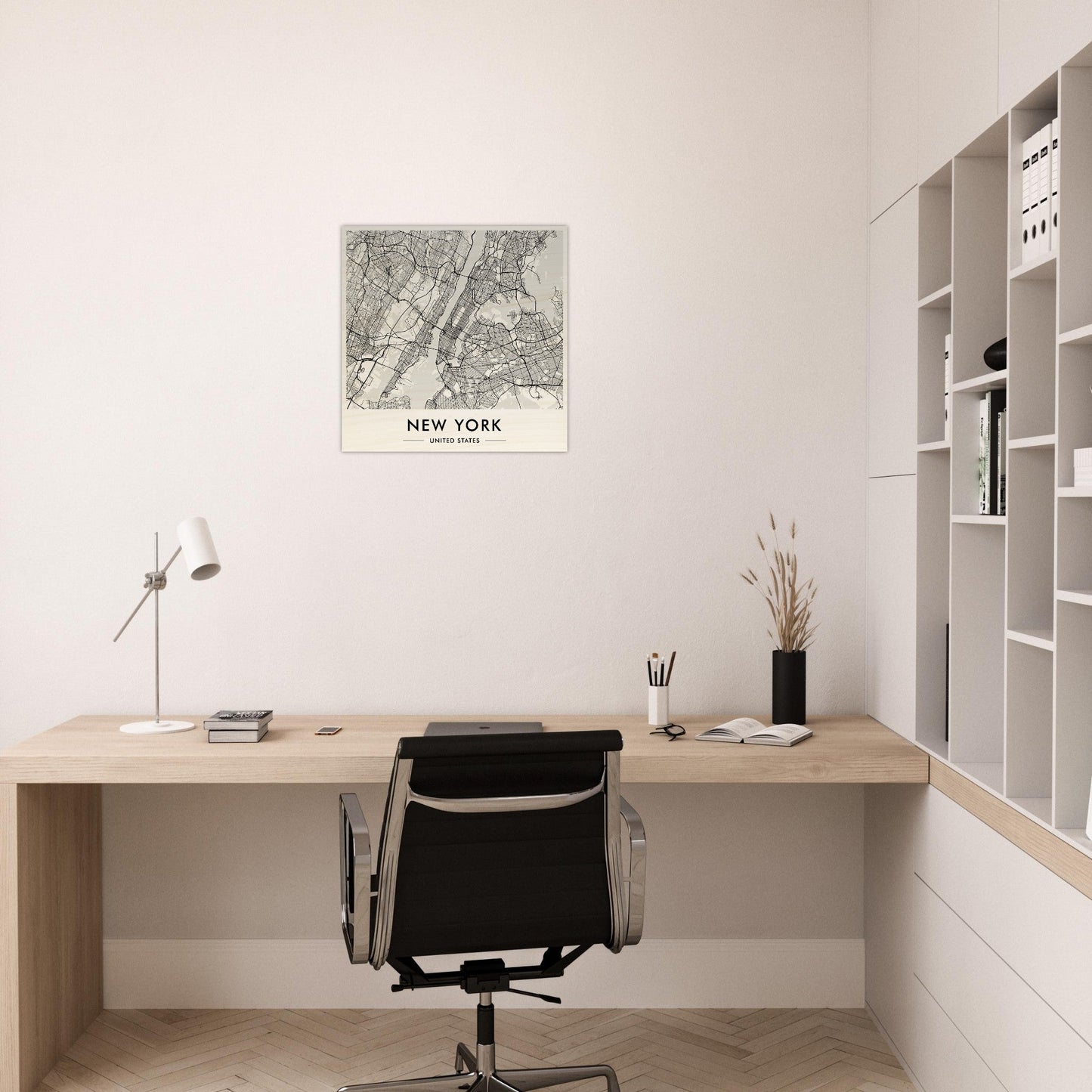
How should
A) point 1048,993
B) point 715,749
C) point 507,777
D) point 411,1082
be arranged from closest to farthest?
point 1048,993 < point 507,777 < point 411,1082 < point 715,749

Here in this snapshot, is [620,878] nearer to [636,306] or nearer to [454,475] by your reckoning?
[454,475]

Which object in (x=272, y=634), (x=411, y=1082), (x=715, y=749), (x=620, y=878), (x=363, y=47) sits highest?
(x=363, y=47)

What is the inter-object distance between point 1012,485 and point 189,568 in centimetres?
201

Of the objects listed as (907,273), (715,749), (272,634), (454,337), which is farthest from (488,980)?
(907,273)

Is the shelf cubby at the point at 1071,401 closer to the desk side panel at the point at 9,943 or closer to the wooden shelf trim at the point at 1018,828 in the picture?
the wooden shelf trim at the point at 1018,828

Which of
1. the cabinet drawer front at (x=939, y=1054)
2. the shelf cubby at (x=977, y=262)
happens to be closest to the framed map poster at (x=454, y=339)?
the shelf cubby at (x=977, y=262)

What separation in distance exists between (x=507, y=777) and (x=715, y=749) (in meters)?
0.81

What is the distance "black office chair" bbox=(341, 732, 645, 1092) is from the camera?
6.58ft

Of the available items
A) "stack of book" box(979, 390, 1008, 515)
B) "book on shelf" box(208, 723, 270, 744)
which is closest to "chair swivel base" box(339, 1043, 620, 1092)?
"book on shelf" box(208, 723, 270, 744)

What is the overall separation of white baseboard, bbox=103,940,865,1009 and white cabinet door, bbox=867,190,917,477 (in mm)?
1454

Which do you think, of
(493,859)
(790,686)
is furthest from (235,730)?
(790,686)

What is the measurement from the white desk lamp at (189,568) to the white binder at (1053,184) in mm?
2073

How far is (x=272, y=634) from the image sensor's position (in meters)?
3.13

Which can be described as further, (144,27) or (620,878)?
(144,27)
